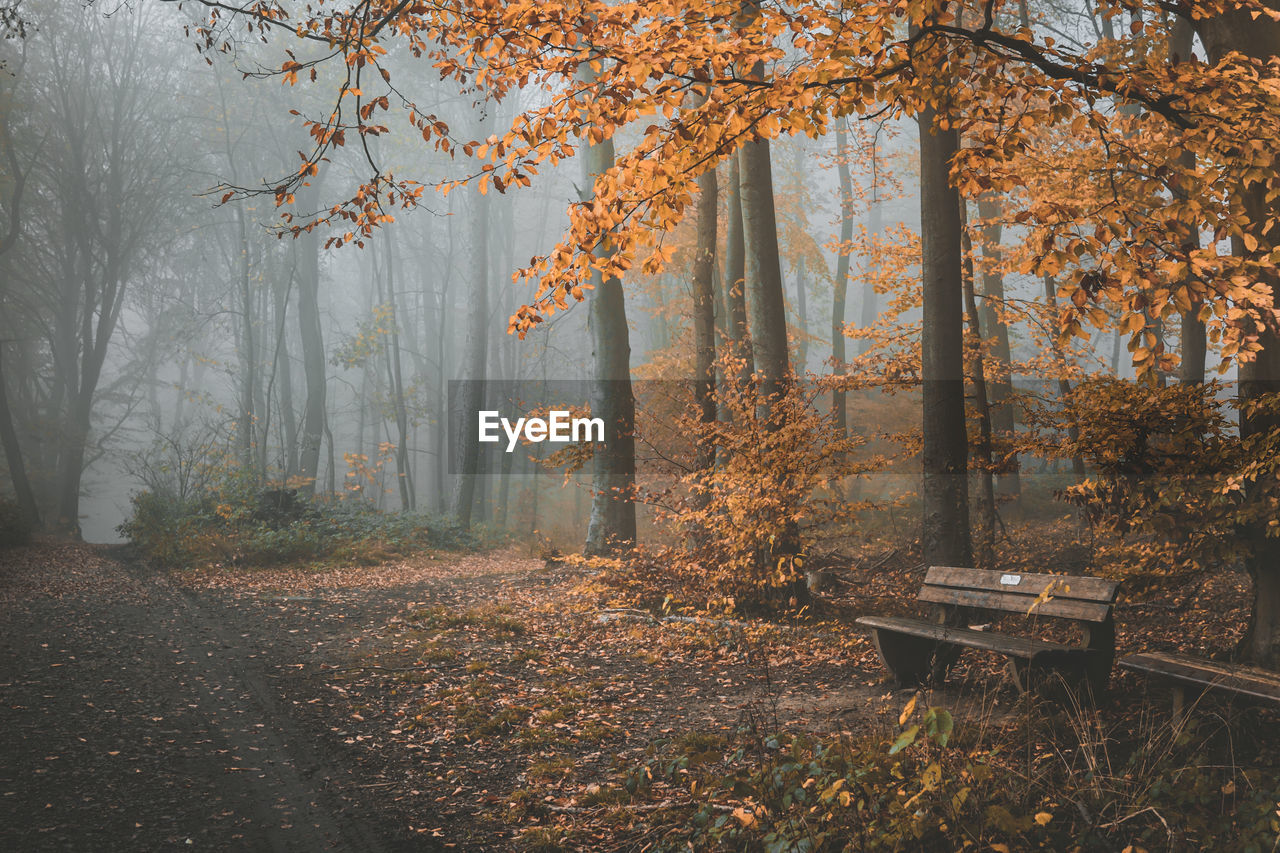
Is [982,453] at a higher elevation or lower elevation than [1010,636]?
higher

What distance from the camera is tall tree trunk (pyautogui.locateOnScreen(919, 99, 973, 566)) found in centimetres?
637

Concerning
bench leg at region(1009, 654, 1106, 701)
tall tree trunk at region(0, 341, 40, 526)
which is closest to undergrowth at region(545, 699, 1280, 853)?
bench leg at region(1009, 654, 1106, 701)

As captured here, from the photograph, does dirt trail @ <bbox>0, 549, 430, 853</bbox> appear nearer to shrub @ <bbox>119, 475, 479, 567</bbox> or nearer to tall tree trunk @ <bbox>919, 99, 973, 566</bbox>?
tall tree trunk @ <bbox>919, 99, 973, 566</bbox>

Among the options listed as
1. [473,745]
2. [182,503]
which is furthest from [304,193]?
[473,745]

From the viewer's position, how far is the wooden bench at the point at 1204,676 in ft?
10.7

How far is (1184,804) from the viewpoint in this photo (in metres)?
3.03

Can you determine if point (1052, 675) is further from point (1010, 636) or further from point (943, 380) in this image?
point (943, 380)

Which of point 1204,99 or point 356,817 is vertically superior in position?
point 1204,99

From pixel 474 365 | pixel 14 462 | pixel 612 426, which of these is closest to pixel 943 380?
pixel 612 426

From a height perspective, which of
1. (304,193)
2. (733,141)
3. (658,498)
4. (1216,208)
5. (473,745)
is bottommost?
(473,745)

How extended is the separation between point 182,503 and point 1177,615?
15616 millimetres

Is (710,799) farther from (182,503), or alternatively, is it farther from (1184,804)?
(182,503)

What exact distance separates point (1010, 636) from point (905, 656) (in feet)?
2.23

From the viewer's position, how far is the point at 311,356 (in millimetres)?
22469
